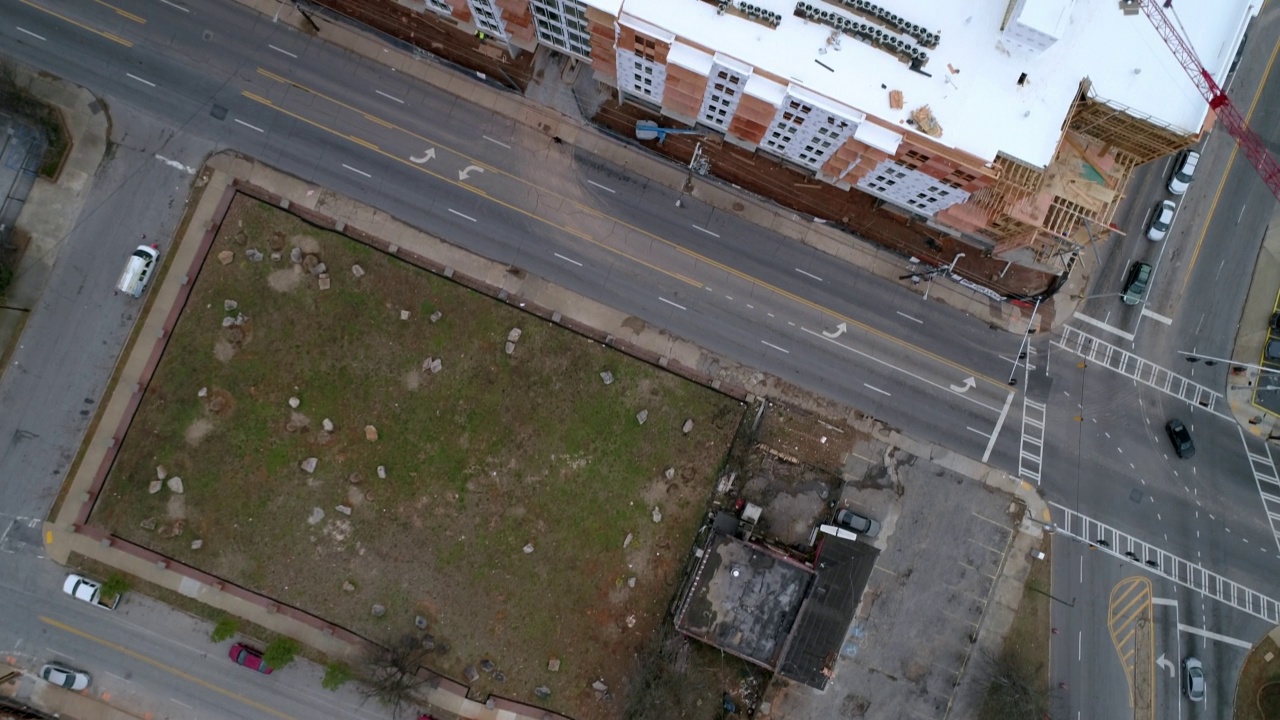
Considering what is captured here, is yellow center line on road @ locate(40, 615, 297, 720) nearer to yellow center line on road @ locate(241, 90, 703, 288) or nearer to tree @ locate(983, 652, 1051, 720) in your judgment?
yellow center line on road @ locate(241, 90, 703, 288)

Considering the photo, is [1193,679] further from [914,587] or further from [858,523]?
[858,523]

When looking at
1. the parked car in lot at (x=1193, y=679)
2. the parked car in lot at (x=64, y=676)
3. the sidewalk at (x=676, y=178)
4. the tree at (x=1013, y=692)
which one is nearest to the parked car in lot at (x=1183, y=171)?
the sidewalk at (x=676, y=178)

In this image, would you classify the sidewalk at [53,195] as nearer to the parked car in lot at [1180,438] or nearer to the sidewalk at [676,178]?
the sidewalk at [676,178]

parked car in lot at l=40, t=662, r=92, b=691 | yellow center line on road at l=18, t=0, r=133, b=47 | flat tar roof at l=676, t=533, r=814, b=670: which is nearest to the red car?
parked car in lot at l=40, t=662, r=92, b=691

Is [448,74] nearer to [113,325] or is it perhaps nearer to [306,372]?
[306,372]

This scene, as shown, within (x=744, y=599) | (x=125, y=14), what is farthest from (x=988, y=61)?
(x=125, y=14)

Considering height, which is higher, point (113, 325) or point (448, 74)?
point (448, 74)

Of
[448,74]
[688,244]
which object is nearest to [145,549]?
[448,74]
